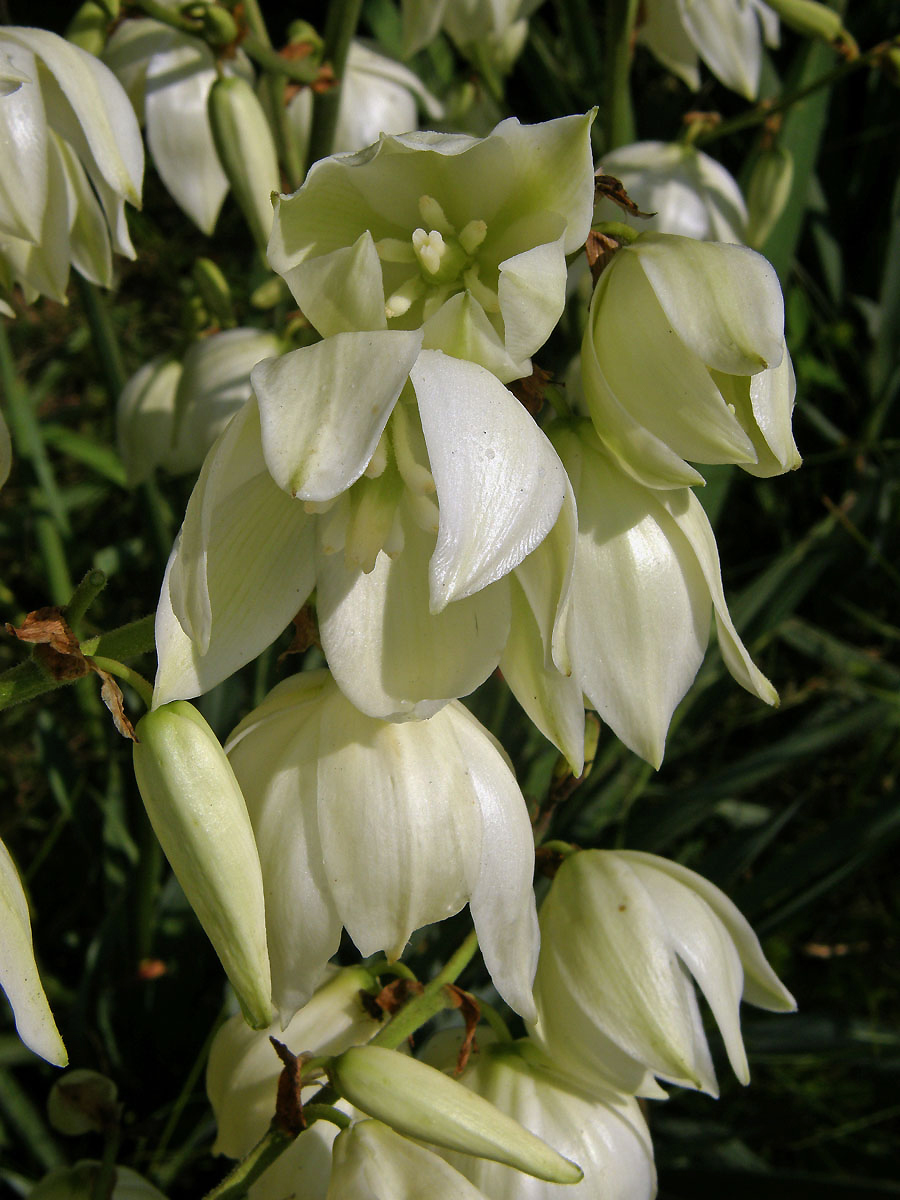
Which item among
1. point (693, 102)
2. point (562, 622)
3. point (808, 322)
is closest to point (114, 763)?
point (562, 622)

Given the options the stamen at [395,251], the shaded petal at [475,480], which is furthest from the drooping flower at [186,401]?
the shaded petal at [475,480]

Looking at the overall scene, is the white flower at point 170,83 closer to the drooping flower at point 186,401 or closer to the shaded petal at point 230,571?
the drooping flower at point 186,401

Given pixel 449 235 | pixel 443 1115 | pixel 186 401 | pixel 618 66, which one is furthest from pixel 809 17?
pixel 443 1115

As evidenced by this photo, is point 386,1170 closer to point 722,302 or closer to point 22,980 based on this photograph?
point 22,980

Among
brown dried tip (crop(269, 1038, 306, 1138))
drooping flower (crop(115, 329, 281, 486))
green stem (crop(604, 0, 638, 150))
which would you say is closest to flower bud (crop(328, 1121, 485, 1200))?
brown dried tip (crop(269, 1038, 306, 1138))

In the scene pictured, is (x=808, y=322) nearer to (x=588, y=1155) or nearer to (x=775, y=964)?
(x=775, y=964)

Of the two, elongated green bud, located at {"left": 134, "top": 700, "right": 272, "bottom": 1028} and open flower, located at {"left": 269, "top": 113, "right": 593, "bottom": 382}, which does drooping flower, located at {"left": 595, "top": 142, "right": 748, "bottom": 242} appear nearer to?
open flower, located at {"left": 269, "top": 113, "right": 593, "bottom": 382}
